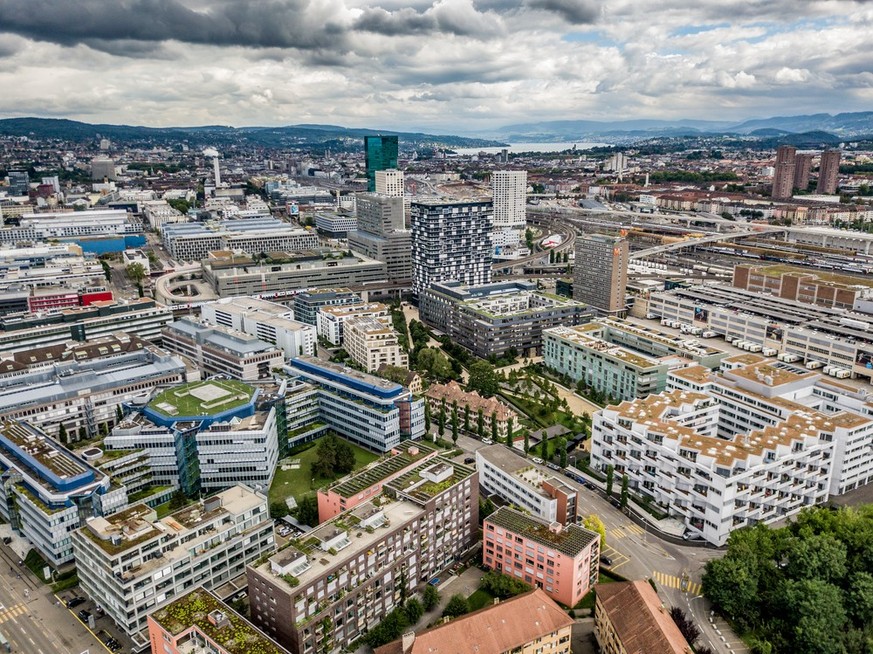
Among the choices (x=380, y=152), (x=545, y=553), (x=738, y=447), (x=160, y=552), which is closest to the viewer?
(x=160, y=552)

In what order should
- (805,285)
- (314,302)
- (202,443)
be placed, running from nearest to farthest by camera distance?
(202,443)
(314,302)
(805,285)

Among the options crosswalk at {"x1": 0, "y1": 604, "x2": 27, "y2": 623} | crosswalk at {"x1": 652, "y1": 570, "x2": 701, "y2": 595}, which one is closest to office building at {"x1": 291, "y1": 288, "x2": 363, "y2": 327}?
crosswalk at {"x1": 0, "y1": 604, "x2": 27, "y2": 623}

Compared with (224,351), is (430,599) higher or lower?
lower

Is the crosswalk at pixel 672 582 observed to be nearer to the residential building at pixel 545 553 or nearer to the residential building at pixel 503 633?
the residential building at pixel 545 553

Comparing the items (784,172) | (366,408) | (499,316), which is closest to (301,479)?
(366,408)

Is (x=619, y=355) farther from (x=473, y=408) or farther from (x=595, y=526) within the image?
(x=595, y=526)

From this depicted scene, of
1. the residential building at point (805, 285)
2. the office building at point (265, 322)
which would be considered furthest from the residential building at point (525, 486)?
the residential building at point (805, 285)

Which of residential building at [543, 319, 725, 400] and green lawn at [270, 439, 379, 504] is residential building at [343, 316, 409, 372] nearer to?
green lawn at [270, 439, 379, 504]
